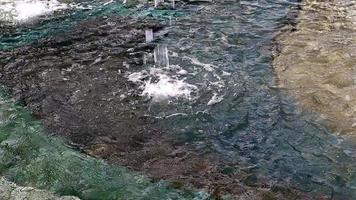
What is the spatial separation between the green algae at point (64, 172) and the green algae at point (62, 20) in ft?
11.3

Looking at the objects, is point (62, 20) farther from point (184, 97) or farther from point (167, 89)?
point (184, 97)

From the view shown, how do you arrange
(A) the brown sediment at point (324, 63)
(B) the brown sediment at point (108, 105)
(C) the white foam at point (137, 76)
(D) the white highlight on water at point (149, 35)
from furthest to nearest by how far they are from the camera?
1. (D) the white highlight on water at point (149, 35)
2. (C) the white foam at point (137, 76)
3. (A) the brown sediment at point (324, 63)
4. (B) the brown sediment at point (108, 105)

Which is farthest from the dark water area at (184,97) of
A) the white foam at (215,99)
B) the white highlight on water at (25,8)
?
the white highlight on water at (25,8)

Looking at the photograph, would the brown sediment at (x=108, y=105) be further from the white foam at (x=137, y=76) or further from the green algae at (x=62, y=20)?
the green algae at (x=62, y=20)

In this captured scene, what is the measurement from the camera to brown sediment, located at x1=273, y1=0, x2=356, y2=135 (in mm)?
6291

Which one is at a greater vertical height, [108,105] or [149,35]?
[149,35]

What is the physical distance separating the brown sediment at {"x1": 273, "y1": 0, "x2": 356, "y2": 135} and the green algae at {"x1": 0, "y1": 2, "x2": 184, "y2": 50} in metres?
2.81

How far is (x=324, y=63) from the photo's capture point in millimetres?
7422

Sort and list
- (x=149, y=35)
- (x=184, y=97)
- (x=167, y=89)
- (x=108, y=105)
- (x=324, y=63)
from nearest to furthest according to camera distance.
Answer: (x=108, y=105)
(x=184, y=97)
(x=167, y=89)
(x=324, y=63)
(x=149, y=35)

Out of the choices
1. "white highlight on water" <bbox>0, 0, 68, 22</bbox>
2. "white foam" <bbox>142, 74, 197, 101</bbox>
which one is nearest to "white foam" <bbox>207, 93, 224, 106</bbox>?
"white foam" <bbox>142, 74, 197, 101</bbox>

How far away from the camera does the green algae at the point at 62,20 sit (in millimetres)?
9070

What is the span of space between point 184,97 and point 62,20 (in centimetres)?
438

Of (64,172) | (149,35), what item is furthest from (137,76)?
(64,172)

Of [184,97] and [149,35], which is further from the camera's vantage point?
[149,35]
